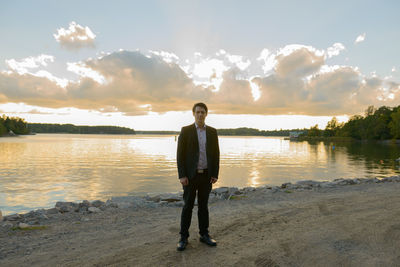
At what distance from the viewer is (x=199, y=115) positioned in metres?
5.17

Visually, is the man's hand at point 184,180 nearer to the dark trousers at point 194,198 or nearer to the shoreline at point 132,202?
the dark trousers at point 194,198

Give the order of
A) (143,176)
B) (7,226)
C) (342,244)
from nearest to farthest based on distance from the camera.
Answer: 1. (342,244)
2. (7,226)
3. (143,176)

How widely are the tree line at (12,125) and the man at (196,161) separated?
568 feet

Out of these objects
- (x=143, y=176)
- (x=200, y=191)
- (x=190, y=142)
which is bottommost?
(x=143, y=176)

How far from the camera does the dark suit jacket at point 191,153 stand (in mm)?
5074

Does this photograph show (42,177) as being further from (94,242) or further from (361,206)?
(361,206)

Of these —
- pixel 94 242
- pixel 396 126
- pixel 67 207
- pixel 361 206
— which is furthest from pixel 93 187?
pixel 396 126

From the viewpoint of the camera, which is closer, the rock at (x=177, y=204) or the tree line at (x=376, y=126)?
the rock at (x=177, y=204)

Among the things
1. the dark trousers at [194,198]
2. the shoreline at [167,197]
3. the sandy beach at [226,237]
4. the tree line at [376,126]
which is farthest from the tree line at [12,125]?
the tree line at [376,126]

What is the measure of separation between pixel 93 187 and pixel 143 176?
4662 millimetres

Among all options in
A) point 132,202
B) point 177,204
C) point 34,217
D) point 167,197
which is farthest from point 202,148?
point 167,197

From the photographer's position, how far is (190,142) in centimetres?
512

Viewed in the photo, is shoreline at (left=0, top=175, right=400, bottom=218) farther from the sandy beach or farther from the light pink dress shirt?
the light pink dress shirt

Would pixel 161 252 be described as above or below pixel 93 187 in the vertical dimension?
above
